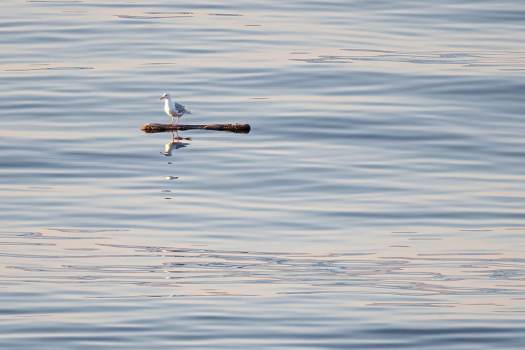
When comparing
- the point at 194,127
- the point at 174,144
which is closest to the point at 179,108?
the point at 194,127

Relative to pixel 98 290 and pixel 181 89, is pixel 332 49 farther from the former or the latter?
pixel 98 290

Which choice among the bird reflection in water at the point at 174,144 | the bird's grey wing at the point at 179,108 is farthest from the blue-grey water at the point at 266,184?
the bird's grey wing at the point at 179,108

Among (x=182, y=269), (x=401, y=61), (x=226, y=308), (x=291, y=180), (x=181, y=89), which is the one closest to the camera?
(x=226, y=308)

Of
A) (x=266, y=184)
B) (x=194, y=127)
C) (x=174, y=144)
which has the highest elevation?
(x=266, y=184)

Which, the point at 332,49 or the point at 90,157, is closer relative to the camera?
the point at 90,157

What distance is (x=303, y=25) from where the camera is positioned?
37688 mm

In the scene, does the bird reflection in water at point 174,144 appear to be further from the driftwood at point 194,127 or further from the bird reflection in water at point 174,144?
the driftwood at point 194,127

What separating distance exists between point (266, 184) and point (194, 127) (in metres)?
4.28

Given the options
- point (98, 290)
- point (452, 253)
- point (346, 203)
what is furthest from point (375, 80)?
point (98, 290)

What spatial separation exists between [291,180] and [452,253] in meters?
4.88

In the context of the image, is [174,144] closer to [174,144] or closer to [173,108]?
[174,144]

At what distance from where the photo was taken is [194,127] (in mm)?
25156

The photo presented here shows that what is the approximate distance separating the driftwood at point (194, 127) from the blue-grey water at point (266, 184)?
13cm

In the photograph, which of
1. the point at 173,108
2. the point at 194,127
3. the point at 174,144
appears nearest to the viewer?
the point at 174,144
